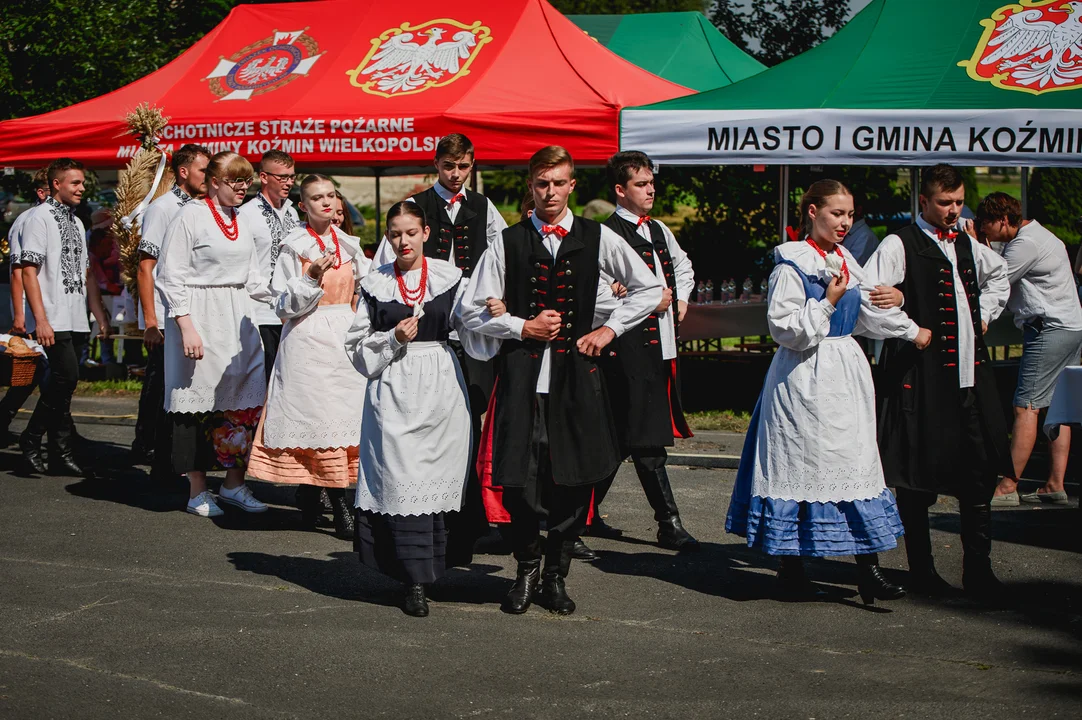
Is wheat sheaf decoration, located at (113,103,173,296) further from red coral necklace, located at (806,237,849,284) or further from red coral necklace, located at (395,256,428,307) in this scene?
red coral necklace, located at (806,237,849,284)

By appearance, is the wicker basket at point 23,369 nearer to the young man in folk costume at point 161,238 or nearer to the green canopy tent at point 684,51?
the young man in folk costume at point 161,238

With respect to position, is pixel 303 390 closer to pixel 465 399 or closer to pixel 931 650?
pixel 465 399

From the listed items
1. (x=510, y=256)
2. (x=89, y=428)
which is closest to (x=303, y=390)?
(x=510, y=256)

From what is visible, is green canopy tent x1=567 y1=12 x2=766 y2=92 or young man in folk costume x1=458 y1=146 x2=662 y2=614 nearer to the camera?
young man in folk costume x1=458 y1=146 x2=662 y2=614

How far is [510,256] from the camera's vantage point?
5.39m

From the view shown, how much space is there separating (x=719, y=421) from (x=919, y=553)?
4.75m

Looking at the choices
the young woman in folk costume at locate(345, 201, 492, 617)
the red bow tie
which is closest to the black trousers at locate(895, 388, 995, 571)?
the red bow tie

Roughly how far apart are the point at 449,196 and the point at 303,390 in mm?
1359

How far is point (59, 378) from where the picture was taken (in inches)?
340

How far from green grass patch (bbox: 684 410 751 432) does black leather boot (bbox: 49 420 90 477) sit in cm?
460

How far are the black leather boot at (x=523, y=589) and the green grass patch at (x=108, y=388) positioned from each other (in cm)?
800

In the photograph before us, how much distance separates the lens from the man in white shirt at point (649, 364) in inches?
257

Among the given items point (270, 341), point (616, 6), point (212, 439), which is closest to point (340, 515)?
point (212, 439)

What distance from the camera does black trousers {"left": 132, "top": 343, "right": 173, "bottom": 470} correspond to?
7773 mm
